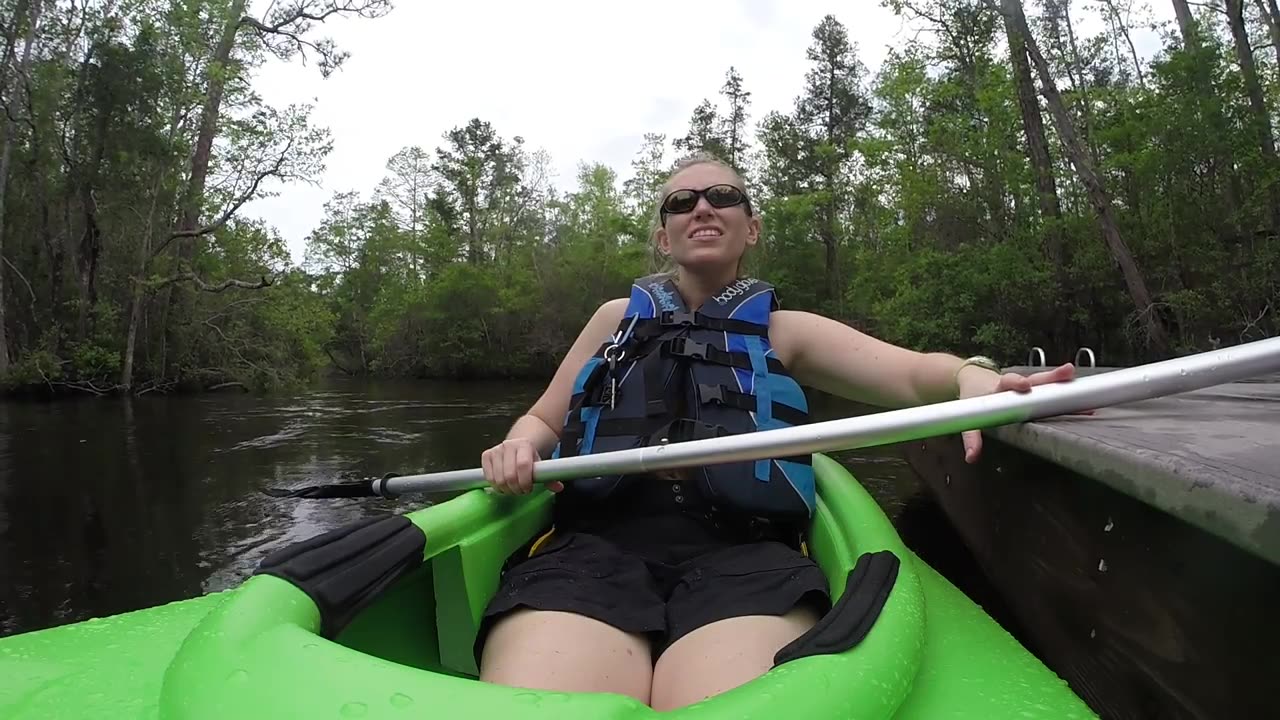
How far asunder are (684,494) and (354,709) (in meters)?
0.76

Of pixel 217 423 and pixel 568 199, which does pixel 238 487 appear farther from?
pixel 568 199

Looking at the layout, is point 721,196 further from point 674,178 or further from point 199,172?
point 199,172

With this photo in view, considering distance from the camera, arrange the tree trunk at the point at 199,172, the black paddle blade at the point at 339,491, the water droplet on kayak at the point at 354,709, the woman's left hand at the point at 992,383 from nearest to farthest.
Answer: the water droplet on kayak at the point at 354,709 → the woman's left hand at the point at 992,383 → the black paddle blade at the point at 339,491 → the tree trunk at the point at 199,172

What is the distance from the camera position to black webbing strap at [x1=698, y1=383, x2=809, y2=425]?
1.44 meters

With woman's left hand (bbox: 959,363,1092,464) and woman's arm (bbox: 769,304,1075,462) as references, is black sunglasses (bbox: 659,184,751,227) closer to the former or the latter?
woman's arm (bbox: 769,304,1075,462)

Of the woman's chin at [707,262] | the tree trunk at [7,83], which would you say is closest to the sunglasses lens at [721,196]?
the woman's chin at [707,262]

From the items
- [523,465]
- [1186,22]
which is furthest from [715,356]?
[1186,22]

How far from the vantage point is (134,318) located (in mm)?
11805

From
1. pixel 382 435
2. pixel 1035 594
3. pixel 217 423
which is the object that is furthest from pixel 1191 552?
pixel 217 423

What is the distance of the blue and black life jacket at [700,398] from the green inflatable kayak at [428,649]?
20cm

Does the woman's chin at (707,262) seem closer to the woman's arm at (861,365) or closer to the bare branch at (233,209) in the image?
the woman's arm at (861,365)

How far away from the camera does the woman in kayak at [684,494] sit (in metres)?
1.02

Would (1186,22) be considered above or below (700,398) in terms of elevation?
above

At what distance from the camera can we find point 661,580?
123 centimetres
